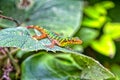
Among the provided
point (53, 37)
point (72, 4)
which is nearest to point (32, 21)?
point (72, 4)

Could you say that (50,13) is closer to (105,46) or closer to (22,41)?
(105,46)

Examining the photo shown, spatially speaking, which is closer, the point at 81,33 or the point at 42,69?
the point at 42,69

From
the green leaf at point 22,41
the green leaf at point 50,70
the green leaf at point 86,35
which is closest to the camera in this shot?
the green leaf at point 22,41

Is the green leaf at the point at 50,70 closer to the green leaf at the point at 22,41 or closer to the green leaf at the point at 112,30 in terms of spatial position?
the green leaf at the point at 22,41

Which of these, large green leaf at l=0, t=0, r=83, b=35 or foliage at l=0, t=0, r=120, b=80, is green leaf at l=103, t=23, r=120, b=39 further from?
large green leaf at l=0, t=0, r=83, b=35

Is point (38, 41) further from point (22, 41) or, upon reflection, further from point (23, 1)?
point (23, 1)

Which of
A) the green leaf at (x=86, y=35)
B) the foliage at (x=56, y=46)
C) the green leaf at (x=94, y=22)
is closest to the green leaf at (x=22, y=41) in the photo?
the foliage at (x=56, y=46)

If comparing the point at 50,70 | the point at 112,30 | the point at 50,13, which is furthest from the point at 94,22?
the point at 50,70
